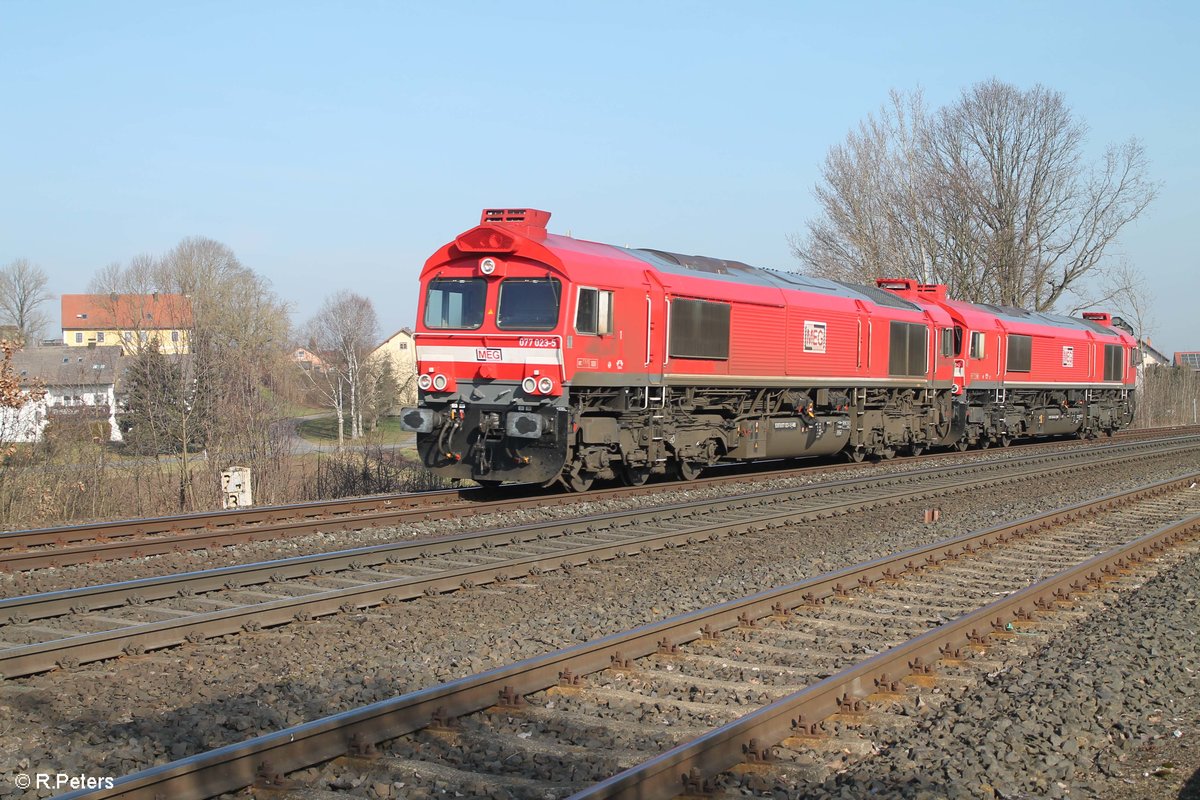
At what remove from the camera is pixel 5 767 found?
4.91 m

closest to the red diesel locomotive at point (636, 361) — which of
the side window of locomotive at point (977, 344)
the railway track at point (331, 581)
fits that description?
the railway track at point (331, 581)

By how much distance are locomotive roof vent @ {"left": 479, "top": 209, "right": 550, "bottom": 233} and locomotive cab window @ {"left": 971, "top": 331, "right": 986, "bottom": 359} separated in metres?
15.0

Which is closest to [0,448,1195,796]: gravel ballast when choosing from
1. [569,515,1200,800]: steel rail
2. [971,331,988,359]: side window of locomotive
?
[569,515,1200,800]: steel rail

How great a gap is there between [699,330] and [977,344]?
1256 centimetres

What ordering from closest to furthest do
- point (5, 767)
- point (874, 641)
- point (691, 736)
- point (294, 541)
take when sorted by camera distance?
point (5, 767), point (691, 736), point (874, 641), point (294, 541)

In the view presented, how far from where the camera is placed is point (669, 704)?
5973 mm

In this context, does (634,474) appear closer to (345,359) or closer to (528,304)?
(528,304)

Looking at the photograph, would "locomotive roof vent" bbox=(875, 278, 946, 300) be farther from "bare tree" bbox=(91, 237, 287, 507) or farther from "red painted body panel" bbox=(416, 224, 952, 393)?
"bare tree" bbox=(91, 237, 287, 507)

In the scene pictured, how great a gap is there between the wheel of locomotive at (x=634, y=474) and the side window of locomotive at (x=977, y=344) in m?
12.8

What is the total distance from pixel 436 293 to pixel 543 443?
9.73 feet

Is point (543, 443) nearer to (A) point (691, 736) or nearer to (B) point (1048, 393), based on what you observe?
(A) point (691, 736)

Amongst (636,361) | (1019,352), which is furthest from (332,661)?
(1019,352)

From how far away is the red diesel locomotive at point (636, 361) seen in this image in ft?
47.9

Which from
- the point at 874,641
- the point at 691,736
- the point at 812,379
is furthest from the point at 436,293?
the point at 691,736
